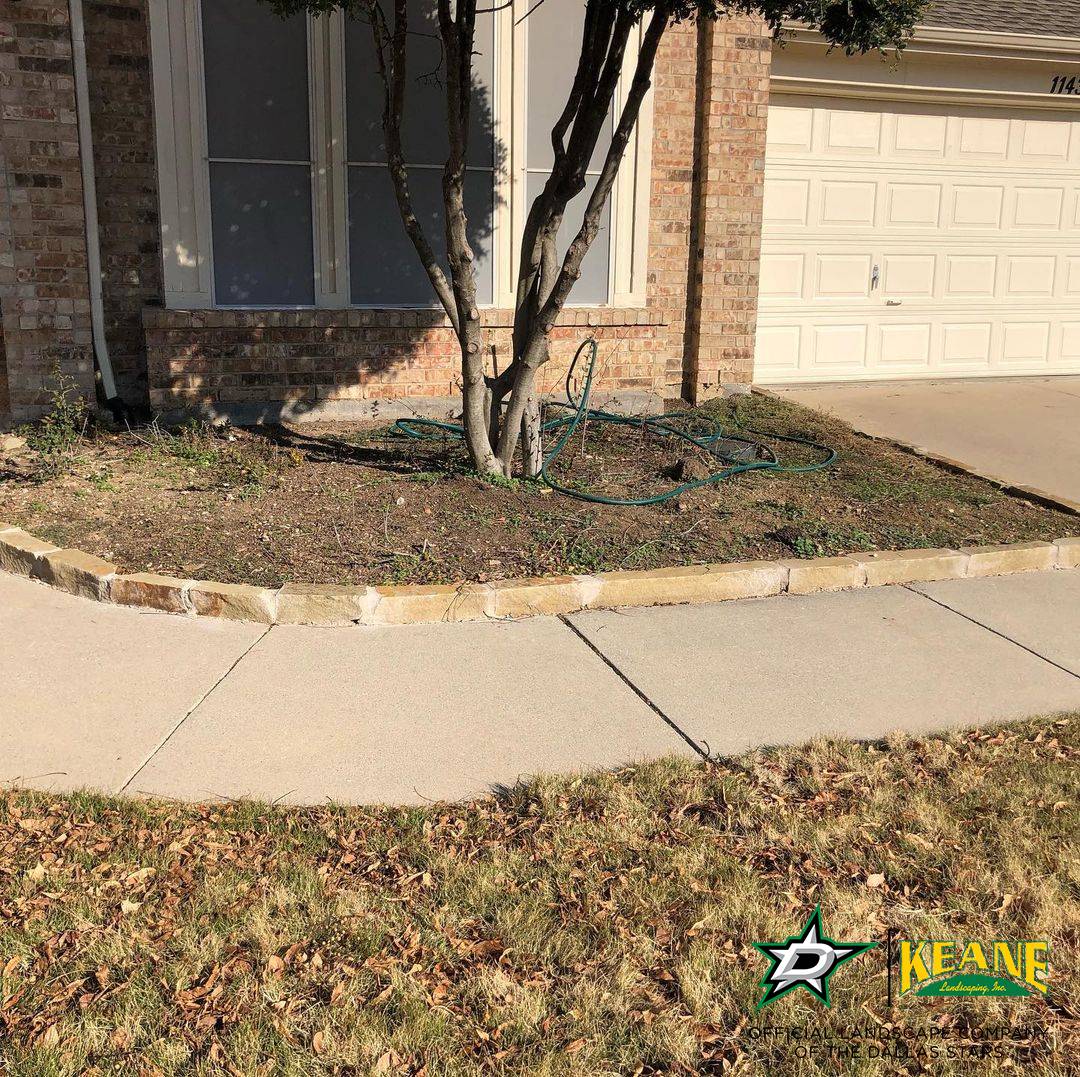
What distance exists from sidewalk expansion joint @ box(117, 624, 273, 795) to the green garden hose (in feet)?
7.68

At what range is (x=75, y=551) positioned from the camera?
539cm

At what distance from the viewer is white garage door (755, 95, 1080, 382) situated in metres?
10.1

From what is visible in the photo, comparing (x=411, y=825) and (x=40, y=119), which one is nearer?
(x=411, y=825)

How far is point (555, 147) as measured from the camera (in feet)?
21.2

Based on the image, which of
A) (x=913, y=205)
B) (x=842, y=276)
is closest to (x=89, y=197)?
(x=842, y=276)

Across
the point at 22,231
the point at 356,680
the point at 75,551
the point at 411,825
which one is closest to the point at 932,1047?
the point at 411,825

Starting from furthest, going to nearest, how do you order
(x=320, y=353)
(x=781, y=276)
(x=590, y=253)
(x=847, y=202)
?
(x=847, y=202), (x=781, y=276), (x=590, y=253), (x=320, y=353)

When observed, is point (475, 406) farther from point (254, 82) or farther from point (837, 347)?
point (837, 347)

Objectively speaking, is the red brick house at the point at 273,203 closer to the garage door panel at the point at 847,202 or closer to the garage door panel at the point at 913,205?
the garage door panel at the point at 847,202

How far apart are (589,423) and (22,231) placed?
13.6 ft

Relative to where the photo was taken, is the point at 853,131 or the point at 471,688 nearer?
the point at 471,688

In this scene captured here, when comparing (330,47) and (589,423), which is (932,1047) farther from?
(330,47)

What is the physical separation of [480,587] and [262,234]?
13.9ft

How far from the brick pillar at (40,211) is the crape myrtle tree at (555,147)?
1949 millimetres
